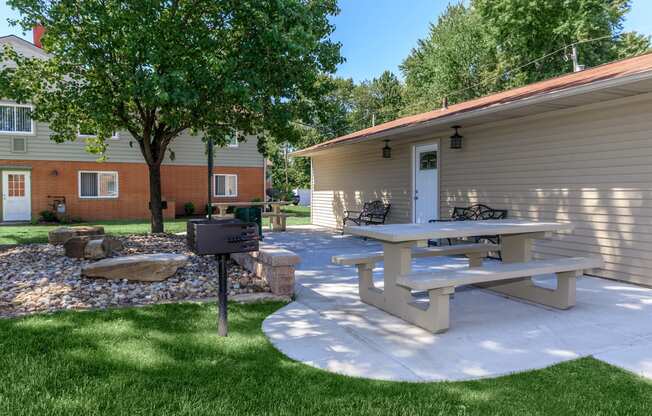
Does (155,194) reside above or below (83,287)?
above

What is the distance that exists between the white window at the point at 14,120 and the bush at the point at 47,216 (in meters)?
2.93

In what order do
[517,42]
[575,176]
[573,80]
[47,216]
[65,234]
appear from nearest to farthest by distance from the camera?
[575,176] < [573,80] < [65,234] < [47,216] < [517,42]

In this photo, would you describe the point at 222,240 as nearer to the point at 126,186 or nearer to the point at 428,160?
the point at 428,160

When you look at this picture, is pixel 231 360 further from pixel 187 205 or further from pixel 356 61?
pixel 356 61

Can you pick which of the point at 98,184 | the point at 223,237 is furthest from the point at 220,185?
the point at 223,237

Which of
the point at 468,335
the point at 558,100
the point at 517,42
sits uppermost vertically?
the point at 517,42

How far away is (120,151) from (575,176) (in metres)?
15.5

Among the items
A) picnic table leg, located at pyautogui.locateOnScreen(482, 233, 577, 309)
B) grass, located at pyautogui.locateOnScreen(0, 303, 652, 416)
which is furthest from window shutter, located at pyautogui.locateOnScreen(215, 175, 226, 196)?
grass, located at pyautogui.locateOnScreen(0, 303, 652, 416)

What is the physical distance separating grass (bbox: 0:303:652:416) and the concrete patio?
0.67 feet

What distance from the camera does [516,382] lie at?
2.62 m

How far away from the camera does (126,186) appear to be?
16.4 m

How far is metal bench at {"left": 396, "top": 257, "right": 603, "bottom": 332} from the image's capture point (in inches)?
140

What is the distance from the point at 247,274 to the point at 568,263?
142 inches

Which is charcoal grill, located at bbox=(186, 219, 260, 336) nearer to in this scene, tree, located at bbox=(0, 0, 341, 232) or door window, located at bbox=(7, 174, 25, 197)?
tree, located at bbox=(0, 0, 341, 232)
